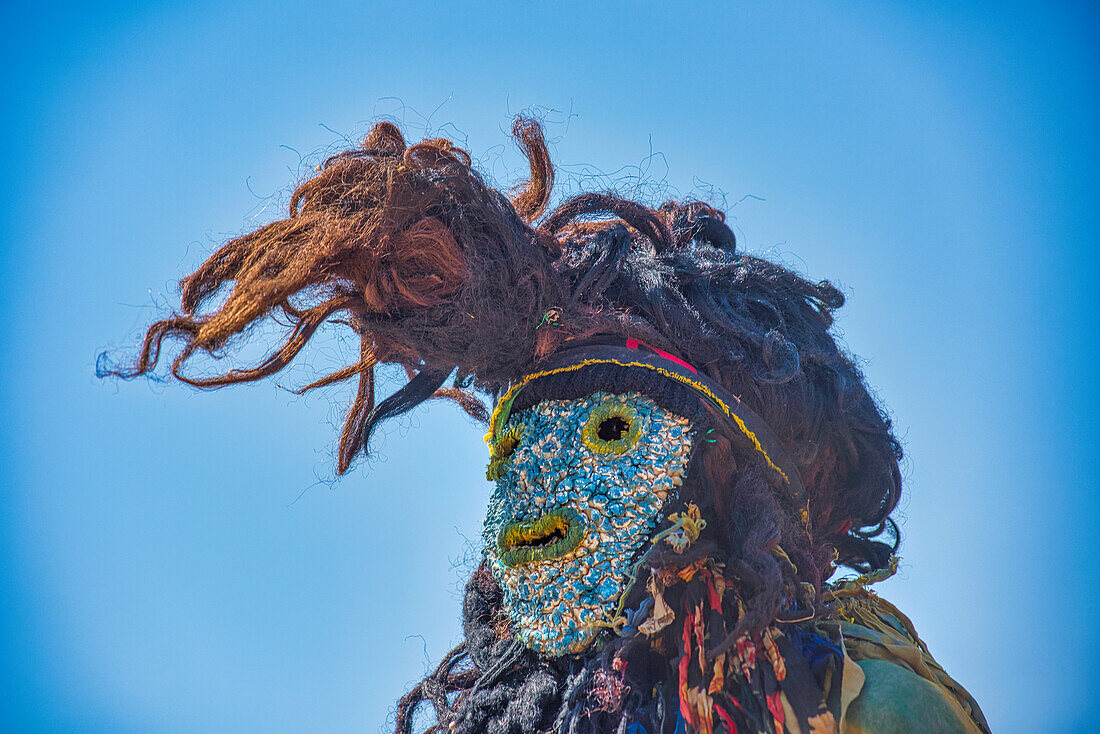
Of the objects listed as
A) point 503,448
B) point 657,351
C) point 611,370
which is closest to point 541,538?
point 503,448

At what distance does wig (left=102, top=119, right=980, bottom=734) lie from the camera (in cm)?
255

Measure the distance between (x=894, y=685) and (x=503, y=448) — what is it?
1301mm

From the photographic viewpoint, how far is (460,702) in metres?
2.99

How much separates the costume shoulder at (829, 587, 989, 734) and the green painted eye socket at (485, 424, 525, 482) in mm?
1100

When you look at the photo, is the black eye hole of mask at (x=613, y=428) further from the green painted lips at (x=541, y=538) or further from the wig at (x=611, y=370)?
the green painted lips at (x=541, y=538)

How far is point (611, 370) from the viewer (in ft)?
9.46

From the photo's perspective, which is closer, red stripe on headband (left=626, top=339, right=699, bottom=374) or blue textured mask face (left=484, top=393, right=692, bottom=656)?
blue textured mask face (left=484, top=393, right=692, bottom=656)

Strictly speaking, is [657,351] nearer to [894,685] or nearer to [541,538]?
[541,538]

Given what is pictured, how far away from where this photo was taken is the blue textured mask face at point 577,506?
2.68 metres

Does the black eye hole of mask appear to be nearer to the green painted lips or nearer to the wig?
the wig

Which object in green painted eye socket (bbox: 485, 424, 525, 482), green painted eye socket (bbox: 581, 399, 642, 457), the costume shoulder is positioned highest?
green painted eye socket (bbox: 581, 399, 642, 457)

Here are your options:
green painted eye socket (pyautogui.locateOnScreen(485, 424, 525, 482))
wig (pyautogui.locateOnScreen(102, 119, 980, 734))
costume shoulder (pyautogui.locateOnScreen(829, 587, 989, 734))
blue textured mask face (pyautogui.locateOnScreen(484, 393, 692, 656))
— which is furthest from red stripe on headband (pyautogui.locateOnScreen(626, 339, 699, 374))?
costume shoulder (pyautogui.locateOnScreen(829, 587, 989, 734))

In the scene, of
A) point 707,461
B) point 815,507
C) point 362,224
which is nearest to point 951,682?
point 815,507

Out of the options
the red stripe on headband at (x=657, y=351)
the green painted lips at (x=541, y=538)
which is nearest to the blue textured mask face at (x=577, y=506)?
the green painted lips at (x=541, y=538)
